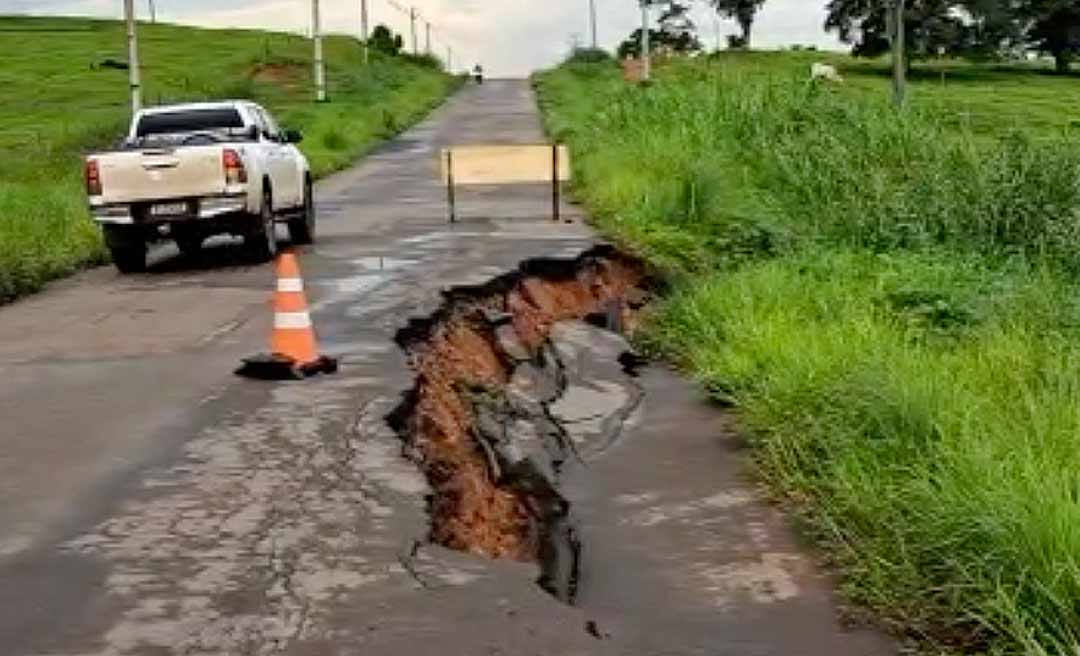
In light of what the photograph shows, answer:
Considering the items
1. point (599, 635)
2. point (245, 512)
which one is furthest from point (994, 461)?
point (245, 512)

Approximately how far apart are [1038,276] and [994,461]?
7.13 m

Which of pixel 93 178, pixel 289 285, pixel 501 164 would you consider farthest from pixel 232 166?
pixel 289 285

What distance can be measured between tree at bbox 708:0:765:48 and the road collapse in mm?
78467

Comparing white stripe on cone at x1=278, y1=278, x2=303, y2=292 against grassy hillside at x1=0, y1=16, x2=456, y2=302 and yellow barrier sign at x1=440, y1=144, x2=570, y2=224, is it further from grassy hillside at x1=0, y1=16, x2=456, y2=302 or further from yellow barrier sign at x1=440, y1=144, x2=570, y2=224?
yellow barrier sign at x1=440, y1=144, x2=570, y2=224

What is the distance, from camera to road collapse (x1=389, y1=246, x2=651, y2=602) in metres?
7.46

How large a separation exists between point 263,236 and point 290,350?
7239mm

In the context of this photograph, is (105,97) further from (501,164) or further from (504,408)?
(504,408)

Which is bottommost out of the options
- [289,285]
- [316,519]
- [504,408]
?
[504,408]

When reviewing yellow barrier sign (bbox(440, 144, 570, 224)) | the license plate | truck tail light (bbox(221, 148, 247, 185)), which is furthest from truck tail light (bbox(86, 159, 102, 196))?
yellow barrier sign (bbox(440, 144, 570, 224))

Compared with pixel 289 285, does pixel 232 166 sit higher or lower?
higher

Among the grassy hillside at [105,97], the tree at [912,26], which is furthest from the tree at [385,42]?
the tree at [912,26]

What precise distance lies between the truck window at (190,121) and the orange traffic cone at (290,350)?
8281 millimetres

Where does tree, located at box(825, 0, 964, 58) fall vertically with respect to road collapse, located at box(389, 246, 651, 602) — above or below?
above

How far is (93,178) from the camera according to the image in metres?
A: 16.4
